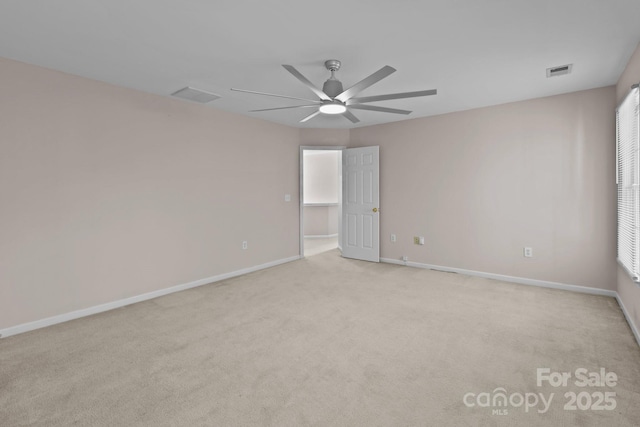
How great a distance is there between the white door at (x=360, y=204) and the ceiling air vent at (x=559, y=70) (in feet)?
9.08

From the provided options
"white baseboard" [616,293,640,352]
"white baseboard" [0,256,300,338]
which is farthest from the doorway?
"white baseboard" [616,293,640,352]

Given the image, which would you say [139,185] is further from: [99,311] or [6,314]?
[6,314]

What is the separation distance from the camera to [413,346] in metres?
2.64

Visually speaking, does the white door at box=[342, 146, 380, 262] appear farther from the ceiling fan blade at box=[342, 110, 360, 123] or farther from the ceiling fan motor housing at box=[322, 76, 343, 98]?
the ceiling fan motor housing at box=[322, 76, 343, 98]

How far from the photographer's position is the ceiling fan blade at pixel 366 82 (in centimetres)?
234

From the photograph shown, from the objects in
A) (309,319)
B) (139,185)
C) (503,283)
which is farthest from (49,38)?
(503,283)

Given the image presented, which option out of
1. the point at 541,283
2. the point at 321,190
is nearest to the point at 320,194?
the point at 321,190

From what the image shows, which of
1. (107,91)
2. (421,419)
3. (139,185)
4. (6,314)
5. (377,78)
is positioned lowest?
(421,419)

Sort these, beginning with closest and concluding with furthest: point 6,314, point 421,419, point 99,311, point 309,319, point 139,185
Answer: point 421,419 → point 6,314 → point 309,319 → point 99,311 → point 139,185

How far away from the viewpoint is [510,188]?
14.6ft

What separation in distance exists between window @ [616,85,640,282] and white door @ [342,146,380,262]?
3.17 m

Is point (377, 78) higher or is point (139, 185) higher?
point (377, 78)

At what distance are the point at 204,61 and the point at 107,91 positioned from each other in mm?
1365

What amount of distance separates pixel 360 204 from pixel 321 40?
3694 mm
